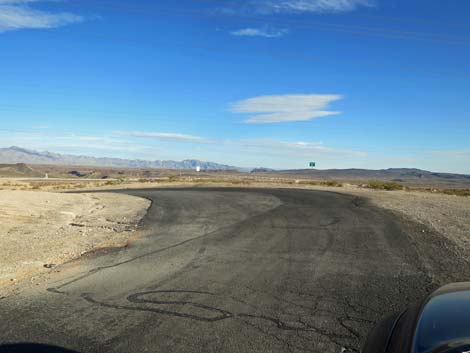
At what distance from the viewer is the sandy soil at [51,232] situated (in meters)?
10.3

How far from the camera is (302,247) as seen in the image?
11.3 meters

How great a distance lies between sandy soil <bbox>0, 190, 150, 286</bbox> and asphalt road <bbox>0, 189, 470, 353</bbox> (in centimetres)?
97

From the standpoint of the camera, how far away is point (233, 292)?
7270 mm

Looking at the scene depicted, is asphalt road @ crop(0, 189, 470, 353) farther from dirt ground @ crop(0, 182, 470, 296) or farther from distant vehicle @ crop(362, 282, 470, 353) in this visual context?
distant vehicle @ crop(362, 282, 470, 353)

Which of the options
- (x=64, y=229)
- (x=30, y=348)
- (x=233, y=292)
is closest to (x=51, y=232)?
(x=64, y=229)

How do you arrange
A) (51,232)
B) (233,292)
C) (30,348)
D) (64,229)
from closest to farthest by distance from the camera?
(30,348), (233,292), (51,232), (64,229)

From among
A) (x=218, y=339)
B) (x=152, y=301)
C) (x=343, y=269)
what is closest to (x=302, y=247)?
(x=343, y=269)

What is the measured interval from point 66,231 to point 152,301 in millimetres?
9638

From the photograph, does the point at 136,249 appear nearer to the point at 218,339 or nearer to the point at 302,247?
the point at 302,247

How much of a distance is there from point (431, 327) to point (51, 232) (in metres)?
14.5

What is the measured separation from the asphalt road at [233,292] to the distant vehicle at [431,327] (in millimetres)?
2120

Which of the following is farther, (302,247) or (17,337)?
(302,247)

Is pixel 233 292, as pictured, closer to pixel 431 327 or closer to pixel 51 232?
pixel 431 327

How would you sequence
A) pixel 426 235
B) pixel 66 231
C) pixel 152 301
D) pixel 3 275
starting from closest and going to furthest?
pixel 152 301 < pixel 3 275 < pixel 426 235 < pixel 66 231
